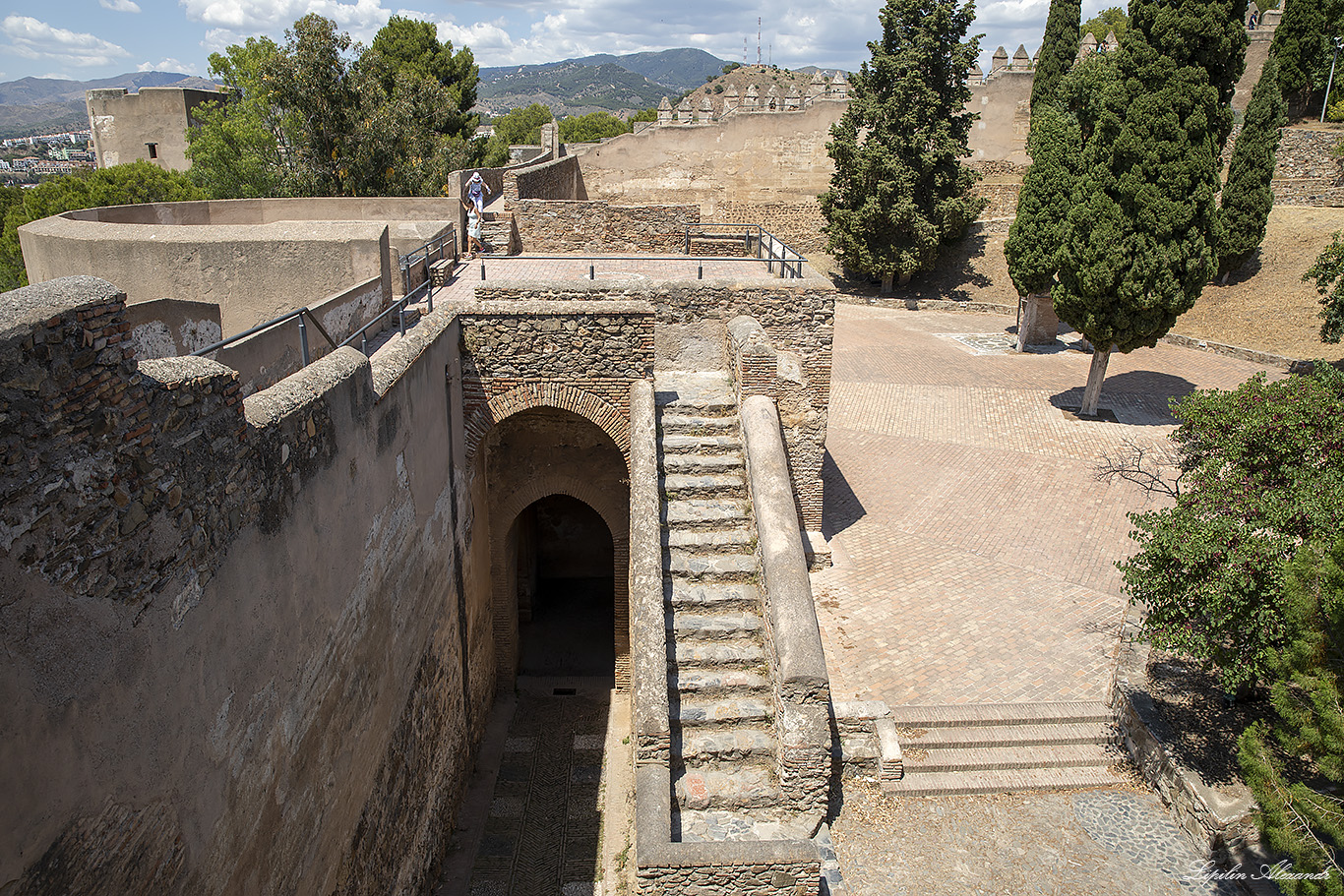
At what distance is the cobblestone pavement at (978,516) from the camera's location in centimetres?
1065

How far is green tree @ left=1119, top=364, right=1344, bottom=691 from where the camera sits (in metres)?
7.37

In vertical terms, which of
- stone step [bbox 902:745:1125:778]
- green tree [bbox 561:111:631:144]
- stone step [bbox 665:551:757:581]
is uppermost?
green tree [bbox 561:111:631:144]

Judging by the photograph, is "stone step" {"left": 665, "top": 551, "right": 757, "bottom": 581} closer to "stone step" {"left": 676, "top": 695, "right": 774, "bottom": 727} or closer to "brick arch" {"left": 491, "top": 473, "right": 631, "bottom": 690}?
"stone step" {"left": 676, "top": 695, "right": 774, "bottom": 727}

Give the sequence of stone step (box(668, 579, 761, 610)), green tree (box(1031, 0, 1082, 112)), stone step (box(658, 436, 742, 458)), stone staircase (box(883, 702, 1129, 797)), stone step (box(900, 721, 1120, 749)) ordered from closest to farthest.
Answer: stone step (box(668, 579, 761, 610)) < stone staircase (box(883, 702, 1129, 797)) < stone step (box(900, 721, 1120, 749)) < stone step (box(658, 436, 742, 458)) < green tree (box(1031, 0, 1082, 112))

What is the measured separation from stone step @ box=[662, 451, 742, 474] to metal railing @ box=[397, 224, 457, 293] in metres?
4.80

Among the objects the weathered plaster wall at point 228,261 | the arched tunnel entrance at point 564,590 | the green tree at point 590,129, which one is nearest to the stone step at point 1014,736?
the arched tunnel entrance at point 564,590

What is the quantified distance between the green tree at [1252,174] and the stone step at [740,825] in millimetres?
24061

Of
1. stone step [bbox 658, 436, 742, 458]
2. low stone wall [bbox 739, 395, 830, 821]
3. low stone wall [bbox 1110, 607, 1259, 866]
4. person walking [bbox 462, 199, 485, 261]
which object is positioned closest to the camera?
low stone wall [bbox 739, 395, 830, 821]

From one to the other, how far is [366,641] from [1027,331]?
72.7 ft

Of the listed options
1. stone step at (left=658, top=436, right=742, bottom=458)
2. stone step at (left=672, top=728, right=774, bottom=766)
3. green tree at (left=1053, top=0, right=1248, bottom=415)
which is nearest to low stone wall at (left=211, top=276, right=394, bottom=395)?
stone step at (left=658, top=436, right=742, bottom=458)

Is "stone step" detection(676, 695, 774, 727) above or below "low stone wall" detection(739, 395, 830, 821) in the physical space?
below

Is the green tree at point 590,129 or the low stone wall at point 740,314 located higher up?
the green tree at point 590,129

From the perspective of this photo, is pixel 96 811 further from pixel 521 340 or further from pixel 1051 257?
pixel 1051 257

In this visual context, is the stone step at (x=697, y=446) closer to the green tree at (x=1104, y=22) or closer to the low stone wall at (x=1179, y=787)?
the low stone wall at (x=1179, y=787)
